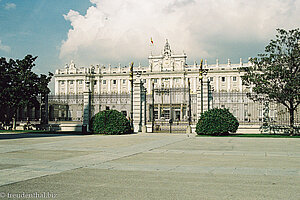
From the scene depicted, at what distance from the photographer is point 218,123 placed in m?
22.3

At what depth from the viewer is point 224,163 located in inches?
376

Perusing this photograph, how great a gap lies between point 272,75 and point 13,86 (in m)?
26.1

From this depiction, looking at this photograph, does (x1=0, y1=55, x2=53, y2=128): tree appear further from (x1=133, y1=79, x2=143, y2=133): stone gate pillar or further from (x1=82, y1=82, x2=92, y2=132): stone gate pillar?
(x1=133, y1=79, x2=143, y2=133): stone gate pillar

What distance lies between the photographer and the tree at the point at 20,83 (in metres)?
30.5

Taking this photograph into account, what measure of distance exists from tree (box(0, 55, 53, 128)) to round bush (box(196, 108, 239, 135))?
18149 mm

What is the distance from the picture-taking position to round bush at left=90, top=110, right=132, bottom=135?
79.4 ft

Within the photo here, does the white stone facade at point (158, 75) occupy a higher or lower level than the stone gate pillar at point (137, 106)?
higher

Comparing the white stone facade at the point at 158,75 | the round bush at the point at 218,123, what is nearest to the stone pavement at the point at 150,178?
the round bush at the point at 218,123

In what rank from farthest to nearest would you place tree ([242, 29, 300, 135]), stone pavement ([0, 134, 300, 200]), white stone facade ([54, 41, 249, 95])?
white stone facade ([54, 41, 249, 95]) < tree ([242, 29, 300, 135]) < stone pavement ([0, 134, 300, 200])

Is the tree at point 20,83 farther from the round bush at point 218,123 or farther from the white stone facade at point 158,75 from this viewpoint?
the white stone facade at point 158,75

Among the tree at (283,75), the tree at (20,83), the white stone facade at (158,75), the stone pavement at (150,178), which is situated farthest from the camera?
the white stone facade at (158,75)

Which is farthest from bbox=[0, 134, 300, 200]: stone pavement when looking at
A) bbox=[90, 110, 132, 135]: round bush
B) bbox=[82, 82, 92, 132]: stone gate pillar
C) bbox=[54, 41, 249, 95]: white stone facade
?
bbox=[54, 41, 249, 95]: white stone facade

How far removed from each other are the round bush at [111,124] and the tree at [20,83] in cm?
986

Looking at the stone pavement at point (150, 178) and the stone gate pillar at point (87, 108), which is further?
the stone gate pillar at point (87, 108)
